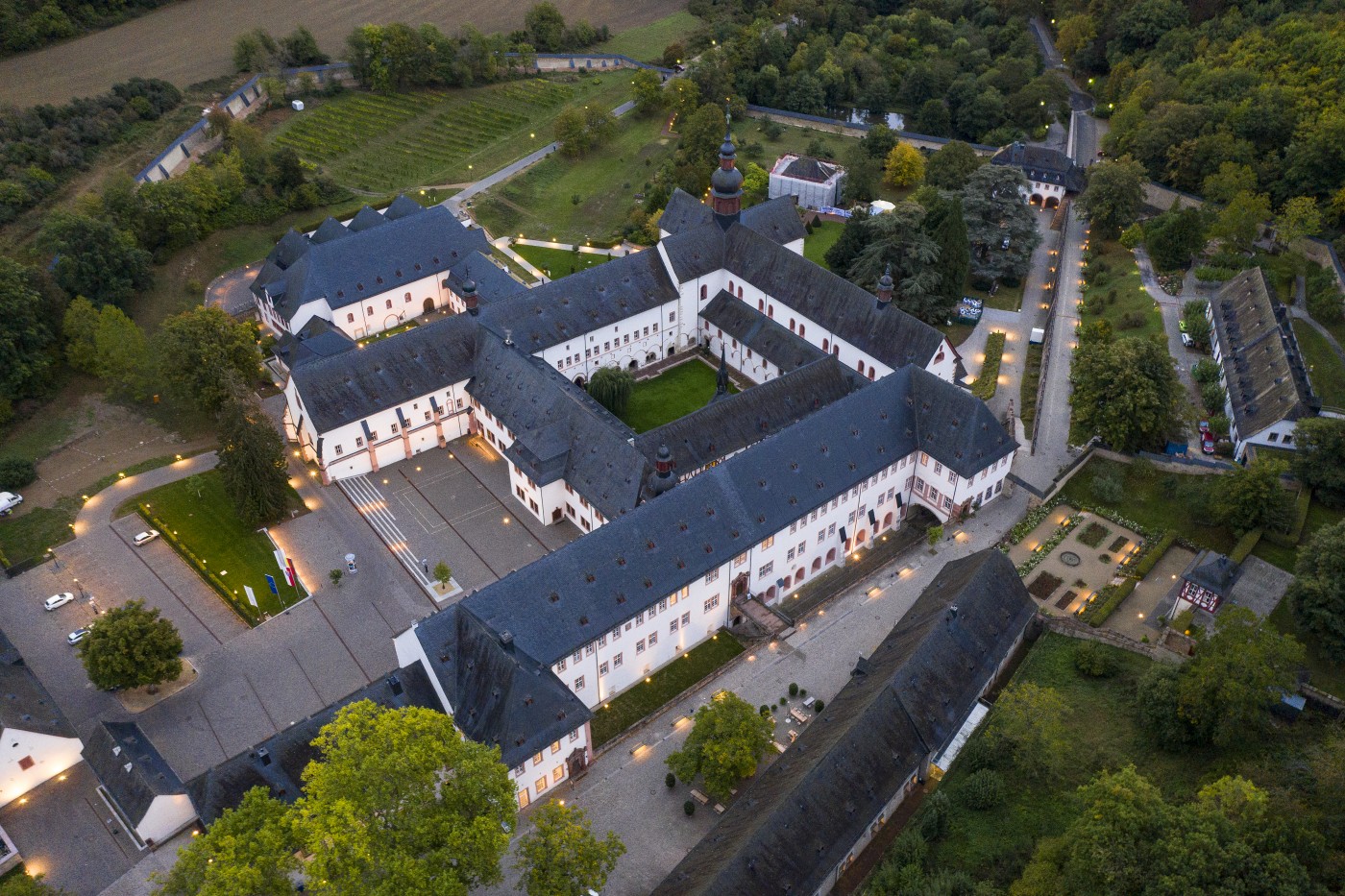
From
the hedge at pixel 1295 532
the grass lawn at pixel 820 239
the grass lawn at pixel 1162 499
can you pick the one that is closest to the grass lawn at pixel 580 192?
the grass lawn at pixel 820 239

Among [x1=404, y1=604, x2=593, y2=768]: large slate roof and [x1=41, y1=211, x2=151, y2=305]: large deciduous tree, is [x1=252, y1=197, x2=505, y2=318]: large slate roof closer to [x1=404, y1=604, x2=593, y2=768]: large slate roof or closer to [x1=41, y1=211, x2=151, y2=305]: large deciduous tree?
[x1=41, y1=211, x2=151, y2=305]: large deciduous tree

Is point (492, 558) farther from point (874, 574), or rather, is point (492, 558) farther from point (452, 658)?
point (874, 574)

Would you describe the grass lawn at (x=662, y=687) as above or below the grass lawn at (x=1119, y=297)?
below

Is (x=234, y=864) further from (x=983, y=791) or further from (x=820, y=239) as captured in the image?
(x=820, y=239)

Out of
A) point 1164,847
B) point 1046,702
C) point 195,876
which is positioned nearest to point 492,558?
point 195,876

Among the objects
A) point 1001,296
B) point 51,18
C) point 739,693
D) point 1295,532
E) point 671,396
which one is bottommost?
point 739,693

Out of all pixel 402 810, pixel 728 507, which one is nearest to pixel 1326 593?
pixel 728 507

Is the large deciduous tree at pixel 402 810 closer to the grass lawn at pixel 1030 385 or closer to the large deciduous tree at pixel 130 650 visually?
the large deciduous tree at pixel 130 650
